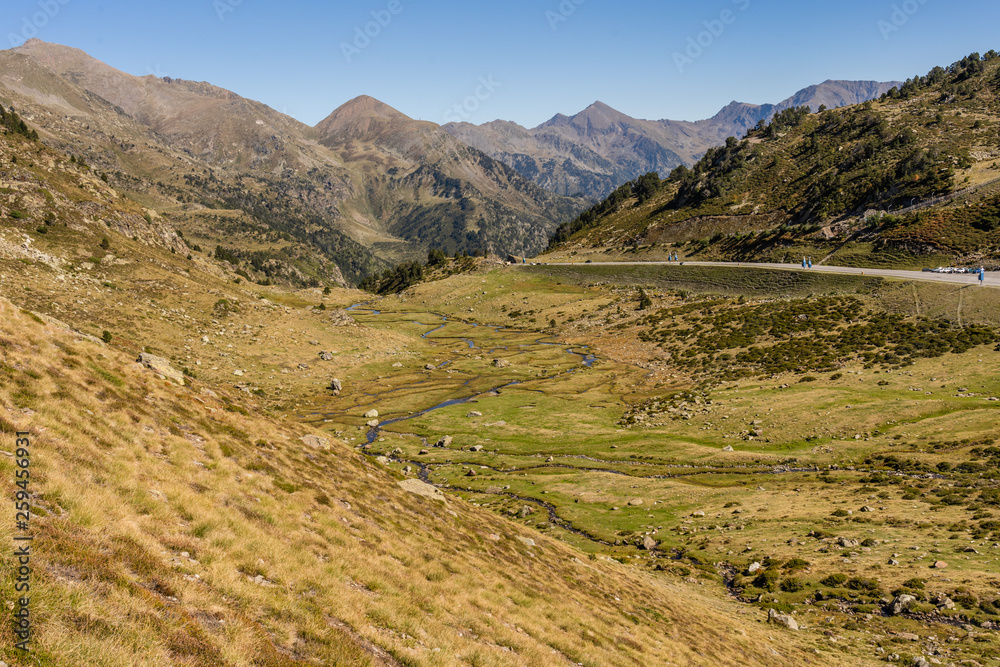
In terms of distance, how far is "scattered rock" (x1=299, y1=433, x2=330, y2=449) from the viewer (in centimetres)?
2984

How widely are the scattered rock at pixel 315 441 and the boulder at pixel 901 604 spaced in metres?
35.9

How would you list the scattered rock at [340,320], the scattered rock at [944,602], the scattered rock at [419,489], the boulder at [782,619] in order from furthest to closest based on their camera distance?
the scattered rock at [340,320]
the scattered rock at [419,489]
the boulder at [782,619]
the scattered rock at [944,602]

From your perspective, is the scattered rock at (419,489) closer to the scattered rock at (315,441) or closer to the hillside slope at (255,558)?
the hillside slope at (255,558)

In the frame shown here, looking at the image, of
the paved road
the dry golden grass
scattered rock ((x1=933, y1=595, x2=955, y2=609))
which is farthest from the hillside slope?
the paved road

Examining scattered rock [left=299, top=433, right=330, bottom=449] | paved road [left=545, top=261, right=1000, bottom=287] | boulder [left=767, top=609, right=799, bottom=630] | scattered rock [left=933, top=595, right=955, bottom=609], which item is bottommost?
boulder [left=767, top=609, right=799, bottom=630]

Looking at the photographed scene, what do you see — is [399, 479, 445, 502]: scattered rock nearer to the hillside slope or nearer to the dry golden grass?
the hillside slope

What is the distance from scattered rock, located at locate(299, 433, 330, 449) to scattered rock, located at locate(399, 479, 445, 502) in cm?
570

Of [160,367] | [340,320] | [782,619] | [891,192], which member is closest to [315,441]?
[160,367]

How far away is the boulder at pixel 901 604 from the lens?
2747 centimetres

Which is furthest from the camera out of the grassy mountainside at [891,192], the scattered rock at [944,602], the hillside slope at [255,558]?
the grassy mountainside at [891,192]

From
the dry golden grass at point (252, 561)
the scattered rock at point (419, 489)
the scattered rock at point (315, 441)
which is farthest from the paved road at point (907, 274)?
the scattered rock at point (315, 441)

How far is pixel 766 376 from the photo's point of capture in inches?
3081

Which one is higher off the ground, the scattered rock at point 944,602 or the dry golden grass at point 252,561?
the dry golden grass at point 252,561

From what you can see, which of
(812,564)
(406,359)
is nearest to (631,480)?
(812,564)
